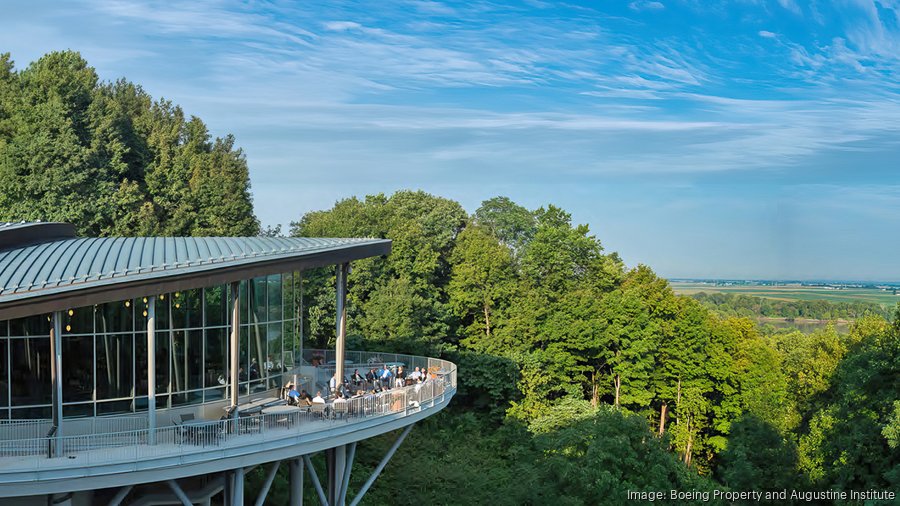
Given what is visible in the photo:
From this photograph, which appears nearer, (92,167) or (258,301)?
(258,301)

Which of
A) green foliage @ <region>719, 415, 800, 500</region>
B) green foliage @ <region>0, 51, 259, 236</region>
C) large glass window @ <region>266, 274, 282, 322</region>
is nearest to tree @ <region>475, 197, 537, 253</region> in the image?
green foliage @ <region>0, 51, 259, 236</region>

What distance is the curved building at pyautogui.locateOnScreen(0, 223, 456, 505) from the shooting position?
24047 millimetres

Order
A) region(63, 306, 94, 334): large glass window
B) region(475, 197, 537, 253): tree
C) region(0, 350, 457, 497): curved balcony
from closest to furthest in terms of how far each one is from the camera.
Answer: region(0, 350, 457, 497): curved balcony, region(63, 306, 94, 334): large glass window, region(475, 197, 537, 253): tree

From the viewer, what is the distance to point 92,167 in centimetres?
5622

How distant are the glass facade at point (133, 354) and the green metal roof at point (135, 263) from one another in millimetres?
1659

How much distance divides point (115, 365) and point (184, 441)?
4735mm

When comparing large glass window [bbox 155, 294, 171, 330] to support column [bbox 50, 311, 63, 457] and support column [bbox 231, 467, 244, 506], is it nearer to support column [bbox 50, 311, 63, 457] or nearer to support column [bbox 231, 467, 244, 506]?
support column [bbox 50, 311, 63, 457]

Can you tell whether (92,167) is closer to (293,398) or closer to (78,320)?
(78,320)

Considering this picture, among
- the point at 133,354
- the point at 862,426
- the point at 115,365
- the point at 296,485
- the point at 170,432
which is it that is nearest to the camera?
the point at 170,432

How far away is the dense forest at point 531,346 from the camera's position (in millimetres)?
44688

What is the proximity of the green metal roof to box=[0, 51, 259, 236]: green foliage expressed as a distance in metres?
24.7

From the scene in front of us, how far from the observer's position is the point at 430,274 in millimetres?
64000

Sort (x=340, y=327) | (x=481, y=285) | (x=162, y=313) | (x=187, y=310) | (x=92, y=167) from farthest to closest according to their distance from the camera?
(x=481, y=285), (x=92, y=167), (x=340, y=327), (x=187, y=310), (x=162, y=313)

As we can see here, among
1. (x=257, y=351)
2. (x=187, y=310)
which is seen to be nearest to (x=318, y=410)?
(x=257, y=351)
